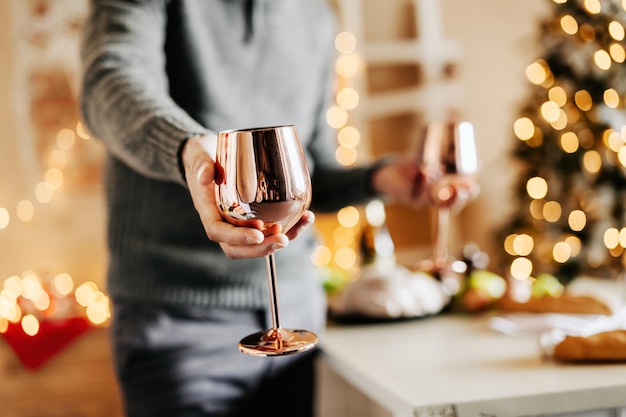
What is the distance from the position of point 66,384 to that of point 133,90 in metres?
1.68

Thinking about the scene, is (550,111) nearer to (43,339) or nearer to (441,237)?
(441,237)

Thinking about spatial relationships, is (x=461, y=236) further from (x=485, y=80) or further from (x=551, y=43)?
(x=551, y=43)

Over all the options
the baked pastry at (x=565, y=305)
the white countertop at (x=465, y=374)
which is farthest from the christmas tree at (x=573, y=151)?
the white countertop at (x=465, y=374)

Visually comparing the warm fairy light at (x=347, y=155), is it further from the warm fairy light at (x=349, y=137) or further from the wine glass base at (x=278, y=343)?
the wine glass base at (x=278, y=343)

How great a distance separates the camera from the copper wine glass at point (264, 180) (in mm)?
667

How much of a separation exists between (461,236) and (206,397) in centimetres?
204

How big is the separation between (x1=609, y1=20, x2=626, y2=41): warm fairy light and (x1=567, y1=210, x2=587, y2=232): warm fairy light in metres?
0.57

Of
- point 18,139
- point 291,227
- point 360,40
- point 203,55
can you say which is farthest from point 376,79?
point 291,227

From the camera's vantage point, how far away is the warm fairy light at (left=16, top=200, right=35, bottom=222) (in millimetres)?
2617

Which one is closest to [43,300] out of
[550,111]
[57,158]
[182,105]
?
[57,158]

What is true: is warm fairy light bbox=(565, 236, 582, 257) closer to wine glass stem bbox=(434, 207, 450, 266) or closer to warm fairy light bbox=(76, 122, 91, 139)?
wine glass stem bbox=(434, 207, 450, 266)

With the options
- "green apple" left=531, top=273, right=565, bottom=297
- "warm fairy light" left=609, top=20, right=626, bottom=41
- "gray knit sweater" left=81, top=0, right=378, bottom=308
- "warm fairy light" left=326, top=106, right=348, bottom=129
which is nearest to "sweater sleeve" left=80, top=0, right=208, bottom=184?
"gray knit sweater" left=81, top=0, right=378, bottom=308

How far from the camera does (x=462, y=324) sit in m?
1.51

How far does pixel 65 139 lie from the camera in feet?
8.64
